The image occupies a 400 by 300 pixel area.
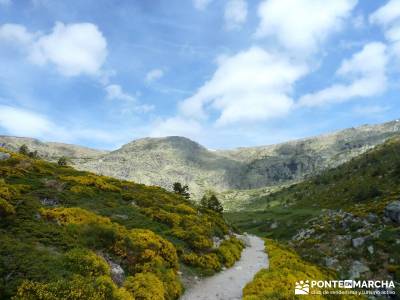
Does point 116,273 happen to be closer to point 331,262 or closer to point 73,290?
point 73,290

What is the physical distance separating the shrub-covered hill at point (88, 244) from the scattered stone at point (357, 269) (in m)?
11.5

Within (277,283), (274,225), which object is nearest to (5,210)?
(277,283)

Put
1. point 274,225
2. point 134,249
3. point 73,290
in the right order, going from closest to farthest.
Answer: point 73,290, point 134,249, point 274,225

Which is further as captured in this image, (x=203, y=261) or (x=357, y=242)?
(x=357, y=242)

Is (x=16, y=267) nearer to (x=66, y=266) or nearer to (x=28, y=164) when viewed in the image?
(x=66, y=266)

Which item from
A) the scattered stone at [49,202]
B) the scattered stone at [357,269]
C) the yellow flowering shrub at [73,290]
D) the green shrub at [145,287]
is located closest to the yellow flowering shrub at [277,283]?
the green shrub at [145,287]

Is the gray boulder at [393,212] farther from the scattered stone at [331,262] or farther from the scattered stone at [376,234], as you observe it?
the scattered stone at [331,262]

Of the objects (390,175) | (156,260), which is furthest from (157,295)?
(390,175)

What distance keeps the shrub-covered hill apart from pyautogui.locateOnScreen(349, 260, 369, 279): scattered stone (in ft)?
37.7

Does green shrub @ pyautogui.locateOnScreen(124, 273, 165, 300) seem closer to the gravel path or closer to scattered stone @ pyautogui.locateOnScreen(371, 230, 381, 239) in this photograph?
the gravel path

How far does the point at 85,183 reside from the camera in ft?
140

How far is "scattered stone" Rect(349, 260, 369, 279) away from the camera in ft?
107

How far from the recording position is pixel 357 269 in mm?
33781

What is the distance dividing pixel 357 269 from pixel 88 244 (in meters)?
Result: 25.8
